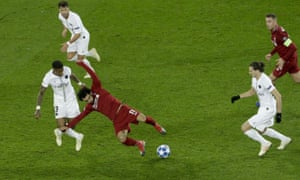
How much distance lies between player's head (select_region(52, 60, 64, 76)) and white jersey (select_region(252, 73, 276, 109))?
13.8 feet

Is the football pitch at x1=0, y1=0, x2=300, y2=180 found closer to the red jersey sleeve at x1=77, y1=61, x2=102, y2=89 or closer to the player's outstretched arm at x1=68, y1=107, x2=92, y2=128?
the player's outstretched arm at x1=68, y1=107, x2=92, y2=128

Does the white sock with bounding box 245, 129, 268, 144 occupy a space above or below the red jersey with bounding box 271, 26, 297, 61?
below

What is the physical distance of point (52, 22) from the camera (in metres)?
24.4

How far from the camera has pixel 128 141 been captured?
14828 millimetres

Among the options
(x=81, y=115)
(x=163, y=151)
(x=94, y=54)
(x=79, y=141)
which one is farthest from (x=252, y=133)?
(x=94, y=54)

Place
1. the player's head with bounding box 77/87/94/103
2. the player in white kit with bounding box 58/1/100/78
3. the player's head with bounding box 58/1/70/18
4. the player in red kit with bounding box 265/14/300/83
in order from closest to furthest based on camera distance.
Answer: the player's head with bounding box 77/87/94/103, the player in red kit with bounding box 265/14/300/83, the player's head with bounding box 58/1/70/18, the player in white kit with bounding box 58/1/100/78

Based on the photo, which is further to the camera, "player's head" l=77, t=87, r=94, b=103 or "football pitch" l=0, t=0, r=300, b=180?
"football pitch" l=0, t=0, r=300, b=180

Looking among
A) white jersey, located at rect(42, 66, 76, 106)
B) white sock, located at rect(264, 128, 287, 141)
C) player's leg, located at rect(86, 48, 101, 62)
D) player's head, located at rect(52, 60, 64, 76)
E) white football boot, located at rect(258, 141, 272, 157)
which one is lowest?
white football boot, located at rect(258, 141, 272, 157)

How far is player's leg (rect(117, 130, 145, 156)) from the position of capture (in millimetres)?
14656

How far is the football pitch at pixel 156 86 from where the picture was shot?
15078 millimetres

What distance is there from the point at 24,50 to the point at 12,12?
3.89 meters

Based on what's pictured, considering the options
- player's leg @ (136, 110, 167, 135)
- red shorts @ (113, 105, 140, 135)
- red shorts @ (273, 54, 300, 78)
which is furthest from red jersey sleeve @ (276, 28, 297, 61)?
red shorts @ (113, 105, 140, 135)

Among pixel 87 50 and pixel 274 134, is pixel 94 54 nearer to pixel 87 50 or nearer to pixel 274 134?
pixel 87 50

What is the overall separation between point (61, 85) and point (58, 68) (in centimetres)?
49
